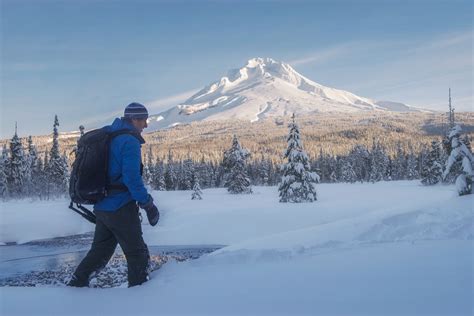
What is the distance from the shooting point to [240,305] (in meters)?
3.71

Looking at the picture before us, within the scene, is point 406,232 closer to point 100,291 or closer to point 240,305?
point 240,305

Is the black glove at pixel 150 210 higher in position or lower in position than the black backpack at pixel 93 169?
Answer: lower

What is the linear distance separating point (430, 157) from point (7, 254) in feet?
169

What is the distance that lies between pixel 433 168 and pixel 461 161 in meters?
41.7

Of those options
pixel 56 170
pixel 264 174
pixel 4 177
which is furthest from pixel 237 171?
pixel 264 174

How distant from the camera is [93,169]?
4598mm

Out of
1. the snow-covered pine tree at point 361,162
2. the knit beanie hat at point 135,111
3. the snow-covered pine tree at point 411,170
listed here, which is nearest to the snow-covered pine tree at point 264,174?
the snow-covered pine tree at point 361,162

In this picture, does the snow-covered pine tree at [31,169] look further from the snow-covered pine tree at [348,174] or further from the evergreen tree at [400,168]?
the evergreen tree at [400,168]

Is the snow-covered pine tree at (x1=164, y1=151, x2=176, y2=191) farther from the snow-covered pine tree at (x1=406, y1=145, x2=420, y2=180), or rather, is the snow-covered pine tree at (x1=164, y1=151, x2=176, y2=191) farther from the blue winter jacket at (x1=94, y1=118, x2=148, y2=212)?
the blue winter jacket at (x1=94, y1=118, x2=148, y2=212)

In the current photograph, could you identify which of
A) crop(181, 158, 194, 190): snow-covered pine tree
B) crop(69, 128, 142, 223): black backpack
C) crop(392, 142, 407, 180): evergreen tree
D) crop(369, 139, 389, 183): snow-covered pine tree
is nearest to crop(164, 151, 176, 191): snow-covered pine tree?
crop(181, 158, 194, 190): snow-covered pine tree

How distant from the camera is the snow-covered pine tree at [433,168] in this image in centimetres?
5262

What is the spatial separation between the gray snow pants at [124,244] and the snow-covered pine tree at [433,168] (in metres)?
53.6

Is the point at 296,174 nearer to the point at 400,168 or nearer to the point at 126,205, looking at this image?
the point at 126,205

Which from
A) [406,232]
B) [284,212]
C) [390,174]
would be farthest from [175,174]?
[406,232]
